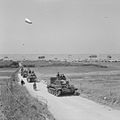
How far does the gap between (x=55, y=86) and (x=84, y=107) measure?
31.5 ft

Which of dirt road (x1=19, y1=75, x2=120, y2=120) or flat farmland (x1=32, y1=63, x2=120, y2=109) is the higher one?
dirt road (x1=19, y1=75, x2=120, y2=120)

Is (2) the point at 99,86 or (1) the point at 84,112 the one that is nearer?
(1) the point at 84,112

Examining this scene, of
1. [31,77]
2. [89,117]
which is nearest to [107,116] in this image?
[89,117]

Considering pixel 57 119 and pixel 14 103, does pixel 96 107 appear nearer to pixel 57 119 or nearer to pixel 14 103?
pixel 57 119

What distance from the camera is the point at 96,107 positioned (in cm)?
1977

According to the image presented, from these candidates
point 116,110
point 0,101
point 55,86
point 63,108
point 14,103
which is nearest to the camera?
point 14,103

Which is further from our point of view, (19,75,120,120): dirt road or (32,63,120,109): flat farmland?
(32,63,120,109): flat farmland

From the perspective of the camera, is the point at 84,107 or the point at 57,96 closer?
the point at 84,107

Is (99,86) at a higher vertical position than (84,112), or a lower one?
lower

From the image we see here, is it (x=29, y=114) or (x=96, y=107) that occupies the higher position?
(x=29, y=114)

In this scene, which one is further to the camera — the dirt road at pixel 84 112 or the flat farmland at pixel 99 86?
→ the flat farmland at pixel 99 86

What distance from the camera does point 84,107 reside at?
19.9 m

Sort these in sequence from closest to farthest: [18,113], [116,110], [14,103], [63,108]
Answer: [18,113]
[14,103]
[116,110]
[63,108]

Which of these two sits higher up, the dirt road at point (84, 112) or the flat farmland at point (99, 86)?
the dirt road at point (84, 112)
